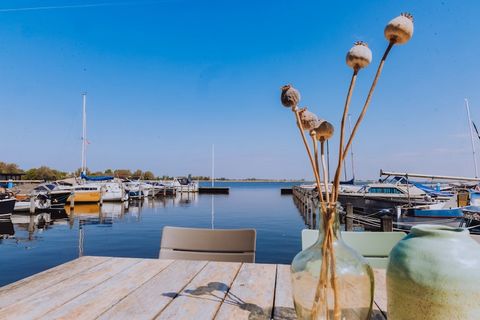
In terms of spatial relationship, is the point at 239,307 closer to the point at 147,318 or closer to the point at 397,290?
the point at 147,318

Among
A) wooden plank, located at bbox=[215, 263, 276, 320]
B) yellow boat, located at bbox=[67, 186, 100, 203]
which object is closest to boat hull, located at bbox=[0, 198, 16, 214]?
yellow boat, located at bbox=[67, 186, 100, 203]

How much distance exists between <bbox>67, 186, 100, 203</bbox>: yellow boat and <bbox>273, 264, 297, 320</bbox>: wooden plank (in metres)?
23.5

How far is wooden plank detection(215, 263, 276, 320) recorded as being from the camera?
1069 mm

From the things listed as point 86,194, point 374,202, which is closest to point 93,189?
point 86,194

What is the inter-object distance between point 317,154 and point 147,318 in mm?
789

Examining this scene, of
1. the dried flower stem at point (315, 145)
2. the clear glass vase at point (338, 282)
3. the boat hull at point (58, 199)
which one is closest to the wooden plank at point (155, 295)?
the clear glass vase at point (338, 282)

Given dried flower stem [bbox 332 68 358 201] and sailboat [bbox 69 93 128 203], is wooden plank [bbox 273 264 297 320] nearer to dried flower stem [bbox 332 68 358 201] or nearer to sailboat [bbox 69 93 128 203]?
dried flower stem [bbox 332 68 358 201]

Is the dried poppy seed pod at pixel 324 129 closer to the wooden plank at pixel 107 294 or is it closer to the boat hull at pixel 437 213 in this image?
the wooden plank at pixel 107 294

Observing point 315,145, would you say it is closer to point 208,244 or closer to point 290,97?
point 290,97

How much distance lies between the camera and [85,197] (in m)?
22.2

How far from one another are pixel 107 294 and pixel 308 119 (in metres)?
1.07

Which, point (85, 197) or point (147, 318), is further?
point (85, 197)

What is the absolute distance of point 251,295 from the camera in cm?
126

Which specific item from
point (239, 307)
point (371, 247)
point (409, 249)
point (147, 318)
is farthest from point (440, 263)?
point (371, 247)
